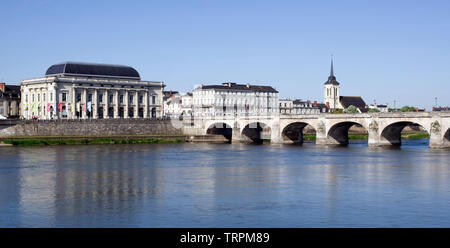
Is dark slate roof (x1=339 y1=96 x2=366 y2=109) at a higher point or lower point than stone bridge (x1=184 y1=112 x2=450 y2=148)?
higher

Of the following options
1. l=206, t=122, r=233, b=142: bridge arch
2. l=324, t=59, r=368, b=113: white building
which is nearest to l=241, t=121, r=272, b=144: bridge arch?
l=206, t=122, r=233, b=142: bridge arch

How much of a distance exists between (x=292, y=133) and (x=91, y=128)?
102 ft

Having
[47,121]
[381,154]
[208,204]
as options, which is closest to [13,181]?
[208,204]

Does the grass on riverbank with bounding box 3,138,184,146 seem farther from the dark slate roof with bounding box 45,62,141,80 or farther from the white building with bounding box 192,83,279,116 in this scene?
the white building with bounding box 192,83,279,116

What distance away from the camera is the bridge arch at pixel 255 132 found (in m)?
100

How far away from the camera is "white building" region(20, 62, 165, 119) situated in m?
116

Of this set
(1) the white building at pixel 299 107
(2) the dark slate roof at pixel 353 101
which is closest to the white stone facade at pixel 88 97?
(1) the white building at pixel 299 107

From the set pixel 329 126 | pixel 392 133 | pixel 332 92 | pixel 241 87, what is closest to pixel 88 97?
pixel 241 87

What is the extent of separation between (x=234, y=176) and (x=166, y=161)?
13987mm

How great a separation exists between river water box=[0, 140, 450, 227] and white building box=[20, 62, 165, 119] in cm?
5919

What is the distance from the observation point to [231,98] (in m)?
148

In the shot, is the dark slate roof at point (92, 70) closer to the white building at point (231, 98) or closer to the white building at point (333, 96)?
the white building at point (231, 98)

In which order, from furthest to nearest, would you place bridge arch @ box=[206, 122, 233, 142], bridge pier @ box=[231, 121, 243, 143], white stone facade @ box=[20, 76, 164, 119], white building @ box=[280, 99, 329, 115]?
white building @ box=[280, 99, 329, 115] → white stone facade @ box=[20, 76, 164, 119] → bridge arch @ box=[206, 122, 233, 142] → bridge pier @ box=[231, 121, 243, 143]
